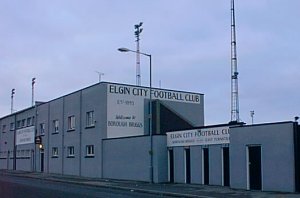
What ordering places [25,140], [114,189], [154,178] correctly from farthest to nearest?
[25,140] < [154,178] < [114,189]

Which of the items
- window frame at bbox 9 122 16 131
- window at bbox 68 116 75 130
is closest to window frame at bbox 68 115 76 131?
window at bbox 68 116 75 130

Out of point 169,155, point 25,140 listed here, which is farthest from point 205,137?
point 25,140

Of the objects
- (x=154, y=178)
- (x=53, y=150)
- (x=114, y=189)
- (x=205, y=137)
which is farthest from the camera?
(x=53, y=150)

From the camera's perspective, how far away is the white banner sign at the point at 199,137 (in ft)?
100

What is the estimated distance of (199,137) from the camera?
106 ft

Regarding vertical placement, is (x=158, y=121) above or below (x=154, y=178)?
above

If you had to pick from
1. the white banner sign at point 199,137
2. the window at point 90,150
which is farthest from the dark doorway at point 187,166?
the window at point 90,150

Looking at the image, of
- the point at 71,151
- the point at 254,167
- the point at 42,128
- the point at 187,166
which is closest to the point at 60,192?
the point at 254,167

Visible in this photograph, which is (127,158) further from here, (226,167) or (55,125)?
(55,125)

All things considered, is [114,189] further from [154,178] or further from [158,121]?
[158,121]

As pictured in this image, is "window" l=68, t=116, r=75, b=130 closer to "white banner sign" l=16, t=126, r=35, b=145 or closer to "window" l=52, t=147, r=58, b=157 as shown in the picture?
"window" l=52, t=147, r=58, b=157

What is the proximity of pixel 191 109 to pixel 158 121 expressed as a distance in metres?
4.76

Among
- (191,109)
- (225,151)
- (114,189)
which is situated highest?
(191,109)

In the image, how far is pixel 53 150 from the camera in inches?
2079
